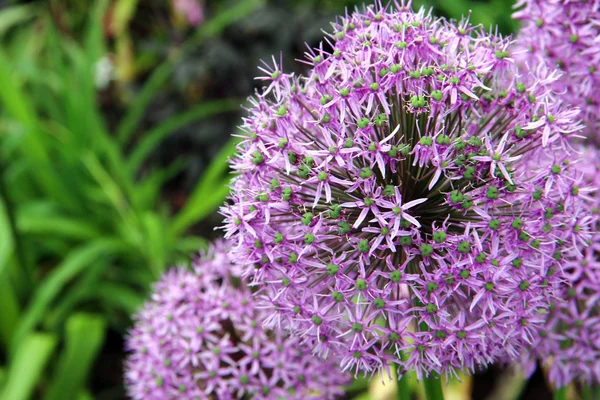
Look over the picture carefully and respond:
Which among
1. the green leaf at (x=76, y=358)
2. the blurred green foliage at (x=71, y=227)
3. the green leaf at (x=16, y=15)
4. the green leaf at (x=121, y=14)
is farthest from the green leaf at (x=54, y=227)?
the green leaf at (x=16, y=15)

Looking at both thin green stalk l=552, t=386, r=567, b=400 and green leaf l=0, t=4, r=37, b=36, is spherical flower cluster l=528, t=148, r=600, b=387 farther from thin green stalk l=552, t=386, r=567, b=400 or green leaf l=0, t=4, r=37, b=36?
green leaf l=0, t=4, r=37, b=36

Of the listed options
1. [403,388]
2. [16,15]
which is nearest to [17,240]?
[403,388]

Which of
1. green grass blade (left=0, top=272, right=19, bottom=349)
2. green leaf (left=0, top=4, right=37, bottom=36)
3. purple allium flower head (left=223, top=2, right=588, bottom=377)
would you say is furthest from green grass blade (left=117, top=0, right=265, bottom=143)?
purple allium flower head (left=223, top=2, right=588, bottom=377)

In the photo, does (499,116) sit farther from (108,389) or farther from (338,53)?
(108,389)

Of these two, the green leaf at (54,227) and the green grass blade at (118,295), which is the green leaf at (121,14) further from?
the green grass blade at (118,295)

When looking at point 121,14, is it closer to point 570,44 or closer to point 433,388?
point 570,44

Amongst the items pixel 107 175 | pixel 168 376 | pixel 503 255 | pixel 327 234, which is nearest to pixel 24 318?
pixel 107 175

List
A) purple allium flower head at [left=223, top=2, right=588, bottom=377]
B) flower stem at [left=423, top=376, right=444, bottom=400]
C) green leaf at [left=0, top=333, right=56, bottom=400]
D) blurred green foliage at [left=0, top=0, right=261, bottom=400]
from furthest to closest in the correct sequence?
blurred green foliage at [left=0, top=0, right=261, bottom=400] < green leaf at [left=0, top=333, right=56, bottom=400] < flower stem at [left=423, top=376, right=444, bottom=400] < purple allium flower head at [left=223, top=2, right=588, bottom=377]
